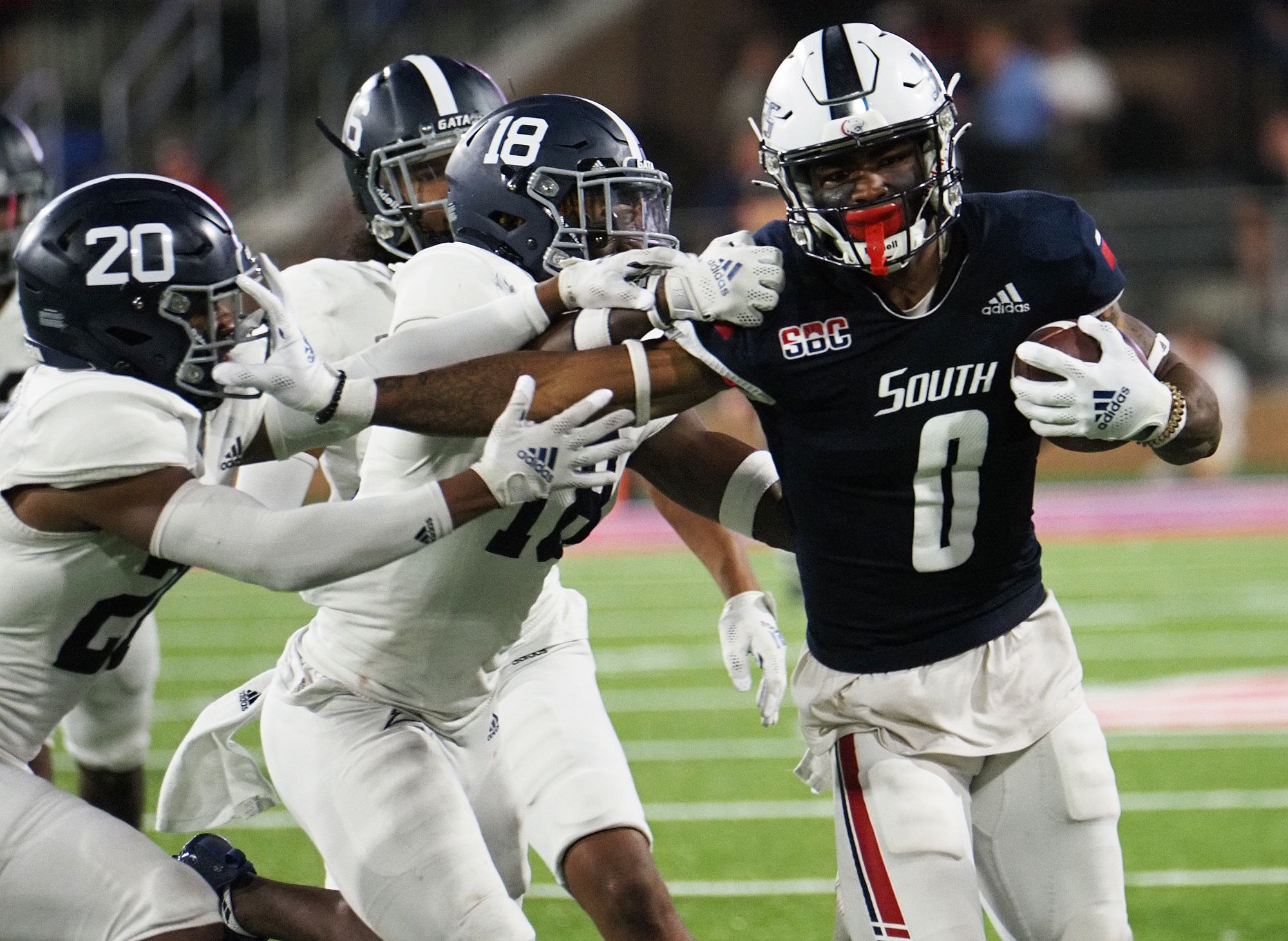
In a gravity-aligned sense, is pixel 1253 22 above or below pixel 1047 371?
below

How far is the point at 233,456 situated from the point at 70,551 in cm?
37

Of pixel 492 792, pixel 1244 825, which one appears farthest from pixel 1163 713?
pixel 492 792

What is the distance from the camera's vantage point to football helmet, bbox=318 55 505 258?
12.8 feet

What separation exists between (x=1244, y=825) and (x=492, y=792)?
2.74m

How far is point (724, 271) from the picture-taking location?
2812mm

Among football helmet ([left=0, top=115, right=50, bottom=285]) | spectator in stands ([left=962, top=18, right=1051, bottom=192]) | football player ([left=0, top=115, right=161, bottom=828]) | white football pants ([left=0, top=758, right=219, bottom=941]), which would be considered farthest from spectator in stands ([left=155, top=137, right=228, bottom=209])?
white football pants ([left=0, top=758, right=219, bottom=941])

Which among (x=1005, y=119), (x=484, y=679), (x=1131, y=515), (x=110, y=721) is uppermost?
(x=484, y=679)

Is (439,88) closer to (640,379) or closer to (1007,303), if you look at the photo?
(640,379)

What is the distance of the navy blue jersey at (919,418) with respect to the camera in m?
2.83

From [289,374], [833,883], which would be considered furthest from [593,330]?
Result: [833,883]

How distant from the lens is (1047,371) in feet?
9.09

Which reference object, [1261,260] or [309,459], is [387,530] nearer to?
[309,459]

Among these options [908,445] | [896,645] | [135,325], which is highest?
[135,325]

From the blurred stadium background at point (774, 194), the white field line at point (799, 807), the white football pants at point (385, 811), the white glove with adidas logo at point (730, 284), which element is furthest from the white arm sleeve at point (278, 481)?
the blurred stadium background at point (774, 194)
